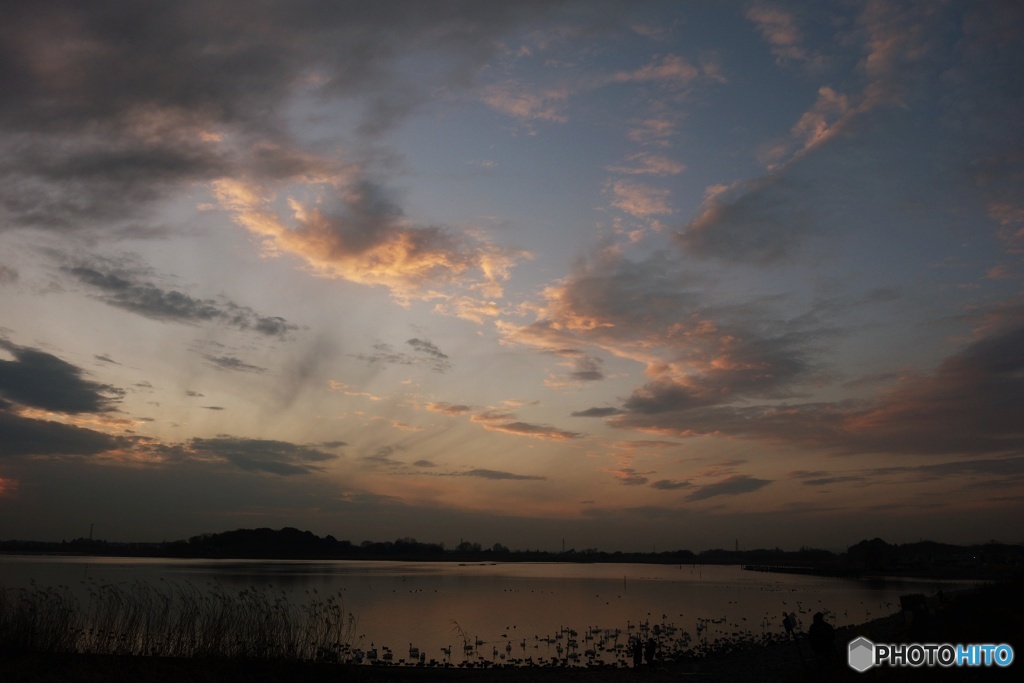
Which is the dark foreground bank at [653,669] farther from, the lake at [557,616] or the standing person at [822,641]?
the lake at [557,616]

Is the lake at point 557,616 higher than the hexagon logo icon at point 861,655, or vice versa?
the hexagon logo icon at point 861,655

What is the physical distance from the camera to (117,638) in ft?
99.9

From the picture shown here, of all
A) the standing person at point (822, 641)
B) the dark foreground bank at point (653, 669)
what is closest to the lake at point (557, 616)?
the dark foreground bank at point (653, 669)

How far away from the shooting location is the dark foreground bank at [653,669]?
19.7 metres

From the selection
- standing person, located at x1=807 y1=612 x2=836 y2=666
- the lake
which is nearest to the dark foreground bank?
standing person, located at x1=807 y1=612 x2=836 y2=666

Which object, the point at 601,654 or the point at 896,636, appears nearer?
the point at 896,636

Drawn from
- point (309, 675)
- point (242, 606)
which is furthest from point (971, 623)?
point (242, 606)

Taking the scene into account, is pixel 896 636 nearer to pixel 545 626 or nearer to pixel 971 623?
pixel 971 623

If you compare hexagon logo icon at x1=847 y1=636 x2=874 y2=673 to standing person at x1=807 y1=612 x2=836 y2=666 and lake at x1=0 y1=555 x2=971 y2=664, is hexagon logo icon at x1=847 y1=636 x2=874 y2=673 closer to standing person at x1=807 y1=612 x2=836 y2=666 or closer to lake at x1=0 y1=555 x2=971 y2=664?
standing person at x1=807 y1=612 x2=836 y2=666

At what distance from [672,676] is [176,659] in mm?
19638

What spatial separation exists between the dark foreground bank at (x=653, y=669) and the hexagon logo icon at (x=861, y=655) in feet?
0.95

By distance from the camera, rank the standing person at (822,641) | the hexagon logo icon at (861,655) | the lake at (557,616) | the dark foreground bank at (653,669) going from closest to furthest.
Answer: the dark foreground bank at (653,669) → the hexagon logo icon at (861,655) → the standing person at (822,641) → the lake at (557,616)

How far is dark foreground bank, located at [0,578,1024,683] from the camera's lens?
19703 millimetres

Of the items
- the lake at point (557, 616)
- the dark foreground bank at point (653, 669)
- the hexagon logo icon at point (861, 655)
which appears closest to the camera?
the dark foreground bank at point (653, 669)
